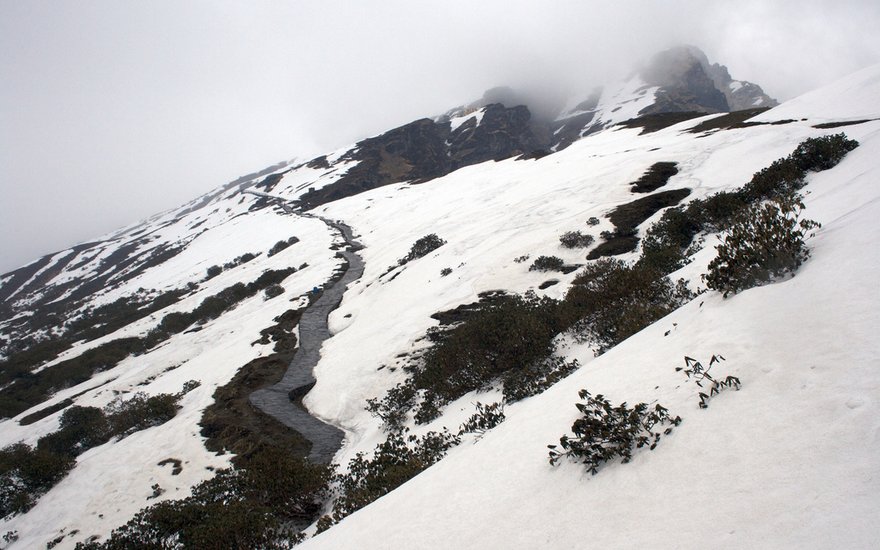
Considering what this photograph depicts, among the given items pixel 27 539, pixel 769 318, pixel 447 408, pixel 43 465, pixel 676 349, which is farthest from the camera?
pixel 43 465

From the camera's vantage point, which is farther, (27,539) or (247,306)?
(247,306)

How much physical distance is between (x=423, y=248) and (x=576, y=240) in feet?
49.1

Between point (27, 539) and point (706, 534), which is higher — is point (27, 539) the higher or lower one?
the lower one

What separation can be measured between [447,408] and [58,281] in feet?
579

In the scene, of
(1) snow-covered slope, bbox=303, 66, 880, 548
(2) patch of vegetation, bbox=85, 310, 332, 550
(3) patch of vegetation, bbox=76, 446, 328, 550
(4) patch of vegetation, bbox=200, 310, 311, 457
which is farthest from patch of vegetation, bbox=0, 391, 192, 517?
(1) snow-covered slope, bbox=303, 66, 880, 548

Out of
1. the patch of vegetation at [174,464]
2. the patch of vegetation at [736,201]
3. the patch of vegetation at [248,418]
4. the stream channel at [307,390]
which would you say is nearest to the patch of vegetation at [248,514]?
the patch of vegetation at [248,418]

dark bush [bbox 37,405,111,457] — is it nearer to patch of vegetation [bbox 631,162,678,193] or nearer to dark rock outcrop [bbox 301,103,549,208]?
patch of vegetation [bbox 631,162,678,193]

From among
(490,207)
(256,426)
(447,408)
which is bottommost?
(256,426)

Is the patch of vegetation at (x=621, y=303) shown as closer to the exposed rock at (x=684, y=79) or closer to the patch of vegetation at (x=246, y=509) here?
the patch of vegetation at (x=246, y=509)

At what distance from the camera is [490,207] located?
38.2m

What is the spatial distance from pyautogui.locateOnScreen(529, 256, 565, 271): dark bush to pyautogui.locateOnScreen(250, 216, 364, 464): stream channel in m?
11.8

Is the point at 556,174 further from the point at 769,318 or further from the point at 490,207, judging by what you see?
the point at 769,318

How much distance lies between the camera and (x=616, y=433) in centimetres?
438

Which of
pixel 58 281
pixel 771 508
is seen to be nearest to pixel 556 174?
pixel 771 508
